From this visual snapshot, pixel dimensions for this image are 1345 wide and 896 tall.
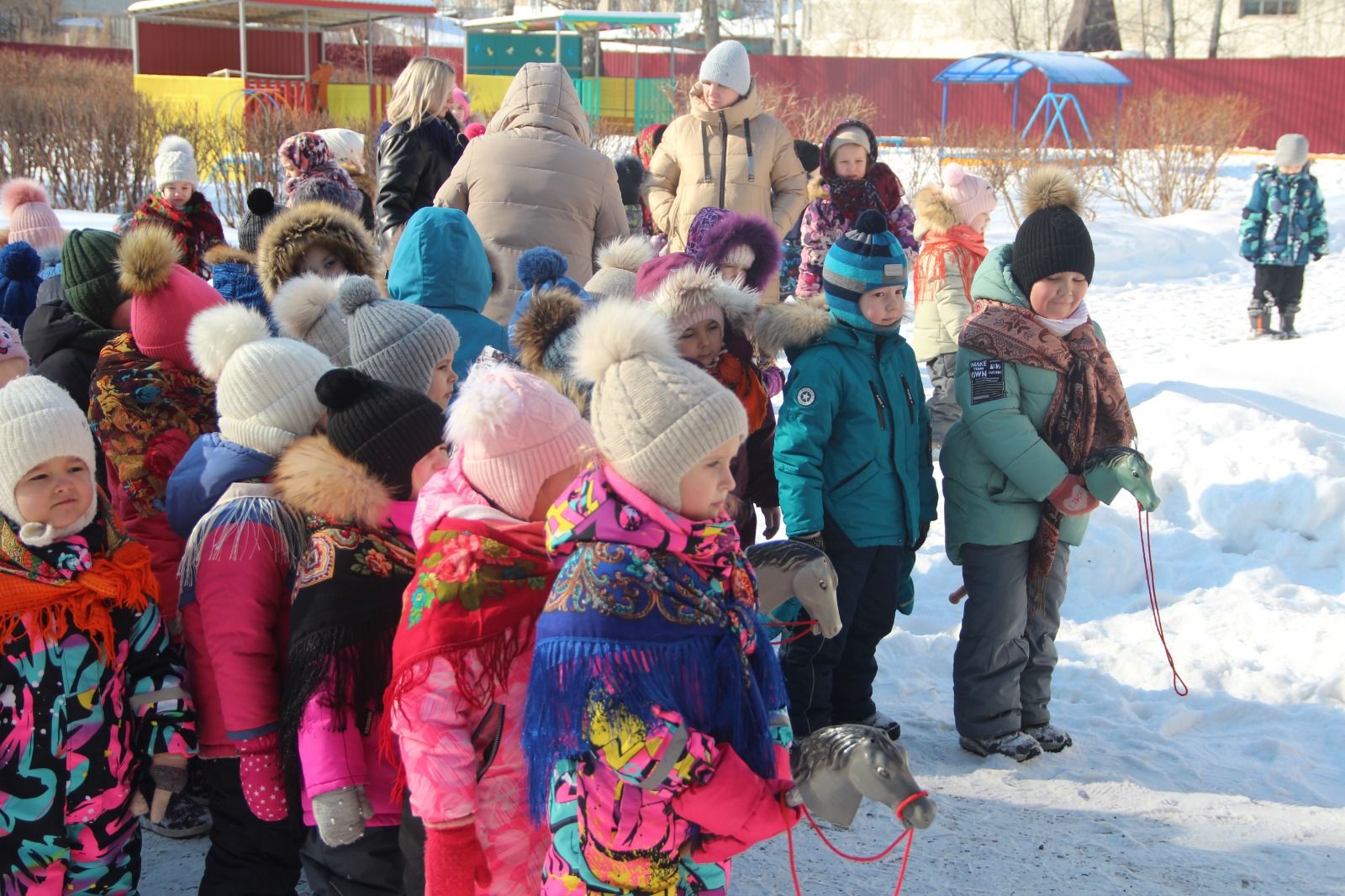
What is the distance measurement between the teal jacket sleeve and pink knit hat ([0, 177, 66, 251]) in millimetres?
4119

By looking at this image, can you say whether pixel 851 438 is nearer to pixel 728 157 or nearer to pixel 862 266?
pixel 862 266

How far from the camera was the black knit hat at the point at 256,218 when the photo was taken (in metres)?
5.08

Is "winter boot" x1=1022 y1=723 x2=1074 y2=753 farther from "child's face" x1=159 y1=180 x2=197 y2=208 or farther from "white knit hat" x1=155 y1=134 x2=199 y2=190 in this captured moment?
"white knit hat" x1=155 y1=134 x2=199 y2=190

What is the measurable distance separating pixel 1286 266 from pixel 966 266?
500cm

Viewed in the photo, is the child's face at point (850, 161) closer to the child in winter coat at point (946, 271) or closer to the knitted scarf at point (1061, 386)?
the child in winter coat at point (946, 271)

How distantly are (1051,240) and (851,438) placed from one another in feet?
2.74

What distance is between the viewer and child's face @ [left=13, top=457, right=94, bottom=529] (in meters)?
2.48

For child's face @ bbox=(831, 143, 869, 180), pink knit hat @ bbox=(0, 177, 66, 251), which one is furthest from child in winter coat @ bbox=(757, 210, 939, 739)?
pink knit hat @ bbox=(0, 177, 66, 251)

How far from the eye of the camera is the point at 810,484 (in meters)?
3.60

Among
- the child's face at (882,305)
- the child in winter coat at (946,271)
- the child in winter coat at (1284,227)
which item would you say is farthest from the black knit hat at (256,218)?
the child in winter coat at (1284,227)

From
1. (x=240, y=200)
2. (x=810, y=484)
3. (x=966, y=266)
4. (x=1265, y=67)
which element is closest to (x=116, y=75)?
(x=240, y=200)

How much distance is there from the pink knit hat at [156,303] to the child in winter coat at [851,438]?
167 cm

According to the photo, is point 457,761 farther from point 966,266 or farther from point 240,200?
point 240,200

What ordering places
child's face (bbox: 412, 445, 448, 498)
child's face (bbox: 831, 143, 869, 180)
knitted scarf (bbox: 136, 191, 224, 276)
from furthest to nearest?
child's face (bbox: 831, 143, 869, 180) < knitted scarf (bbox: 136, 191, 224, 276) < child's face (bbox: 412, 445, 448, 498)
